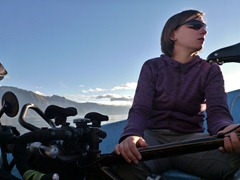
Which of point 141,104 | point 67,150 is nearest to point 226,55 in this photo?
point 141,104

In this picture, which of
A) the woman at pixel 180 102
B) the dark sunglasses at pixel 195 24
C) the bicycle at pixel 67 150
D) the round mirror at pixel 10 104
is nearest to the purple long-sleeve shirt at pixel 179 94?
the woman at pixel 180 102

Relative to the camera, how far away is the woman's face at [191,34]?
6.45 ft

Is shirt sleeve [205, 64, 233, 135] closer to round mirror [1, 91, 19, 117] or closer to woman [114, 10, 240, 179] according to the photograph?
woman [114, 10, 240, 179]

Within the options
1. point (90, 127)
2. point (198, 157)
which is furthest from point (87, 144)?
point (198, 157)

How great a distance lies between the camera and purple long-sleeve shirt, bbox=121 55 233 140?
1.82m

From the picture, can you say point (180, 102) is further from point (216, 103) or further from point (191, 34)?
point (191, 34)

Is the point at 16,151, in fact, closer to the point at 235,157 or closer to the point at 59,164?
the point at 59,164

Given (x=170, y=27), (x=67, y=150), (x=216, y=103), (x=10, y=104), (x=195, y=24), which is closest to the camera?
(x=67, y=150)

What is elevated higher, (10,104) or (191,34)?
(191,34)

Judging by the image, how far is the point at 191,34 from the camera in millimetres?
2020

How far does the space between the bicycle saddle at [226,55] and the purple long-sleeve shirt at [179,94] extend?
0.85 feet

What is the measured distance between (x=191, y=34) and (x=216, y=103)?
1.78 feet

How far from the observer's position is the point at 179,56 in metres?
2.11

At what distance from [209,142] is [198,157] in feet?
1.63
